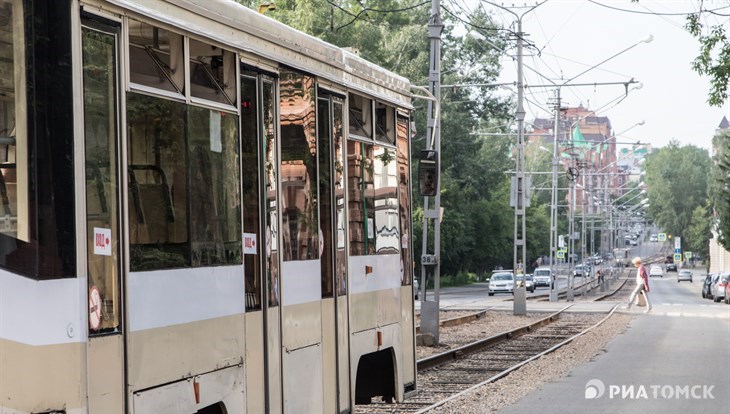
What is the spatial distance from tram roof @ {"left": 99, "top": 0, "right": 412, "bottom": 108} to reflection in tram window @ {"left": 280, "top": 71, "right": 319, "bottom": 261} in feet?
0.59

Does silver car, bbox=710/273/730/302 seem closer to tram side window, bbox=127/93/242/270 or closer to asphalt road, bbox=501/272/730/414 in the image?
asphalt road, bbox=501/272/730/414

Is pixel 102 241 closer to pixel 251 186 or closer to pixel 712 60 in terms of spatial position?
pixel 251 186

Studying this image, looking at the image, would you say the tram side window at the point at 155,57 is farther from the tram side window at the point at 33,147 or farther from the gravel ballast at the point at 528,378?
the gravel ballast at the point at 528,378

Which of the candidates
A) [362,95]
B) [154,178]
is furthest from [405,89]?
[154,178]

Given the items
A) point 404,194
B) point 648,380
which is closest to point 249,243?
point 404,194

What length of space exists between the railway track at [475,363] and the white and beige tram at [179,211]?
4.04 m

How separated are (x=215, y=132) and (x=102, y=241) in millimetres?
1372

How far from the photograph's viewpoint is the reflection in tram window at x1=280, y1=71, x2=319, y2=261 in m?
7.66

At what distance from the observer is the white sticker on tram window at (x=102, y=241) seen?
5285 mm

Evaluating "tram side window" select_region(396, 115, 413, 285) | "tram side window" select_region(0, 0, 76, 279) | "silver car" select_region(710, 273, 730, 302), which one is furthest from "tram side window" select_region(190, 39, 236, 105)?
"silver car" select_region(710, 273, 730, 302)

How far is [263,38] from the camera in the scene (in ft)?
23.9

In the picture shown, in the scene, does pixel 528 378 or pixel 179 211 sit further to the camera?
pixel 528 378

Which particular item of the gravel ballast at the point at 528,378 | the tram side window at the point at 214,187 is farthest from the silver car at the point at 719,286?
the tram side window at the point at 214,187

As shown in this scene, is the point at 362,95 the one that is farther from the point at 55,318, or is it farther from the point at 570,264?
the point at 570,264
